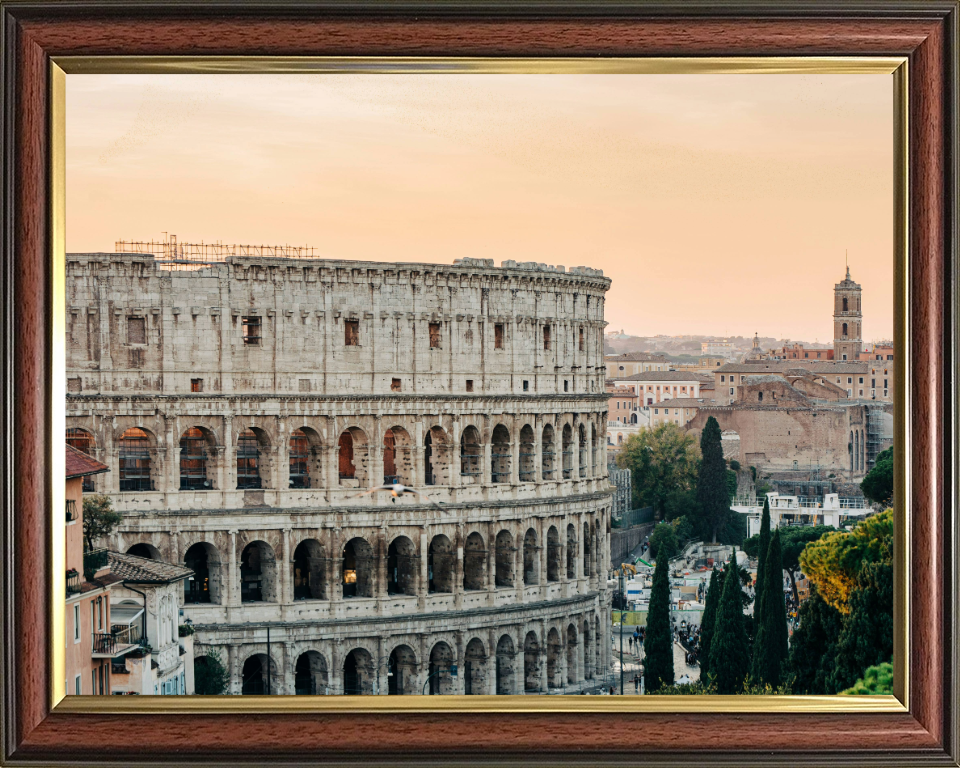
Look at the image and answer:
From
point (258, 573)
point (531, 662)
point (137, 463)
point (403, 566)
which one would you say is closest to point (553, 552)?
point (531, 662)

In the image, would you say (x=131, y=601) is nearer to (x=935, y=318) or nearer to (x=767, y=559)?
(x=767, y=559)

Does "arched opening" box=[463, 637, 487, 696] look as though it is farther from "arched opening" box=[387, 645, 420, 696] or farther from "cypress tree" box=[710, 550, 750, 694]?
"cypress tree" box=[710, 550, 750, 694]

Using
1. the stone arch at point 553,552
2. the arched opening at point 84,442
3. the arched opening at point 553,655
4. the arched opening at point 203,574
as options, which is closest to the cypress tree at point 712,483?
the arched opening at point 84,442

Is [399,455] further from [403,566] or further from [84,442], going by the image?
[84,442]

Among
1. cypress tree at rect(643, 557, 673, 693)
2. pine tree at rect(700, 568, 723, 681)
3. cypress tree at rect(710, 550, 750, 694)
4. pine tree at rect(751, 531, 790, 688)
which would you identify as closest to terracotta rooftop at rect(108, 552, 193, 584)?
cypress tree at rect(643, 557, 673, 693)

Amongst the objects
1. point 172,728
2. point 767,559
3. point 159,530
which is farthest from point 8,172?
point 159,530
